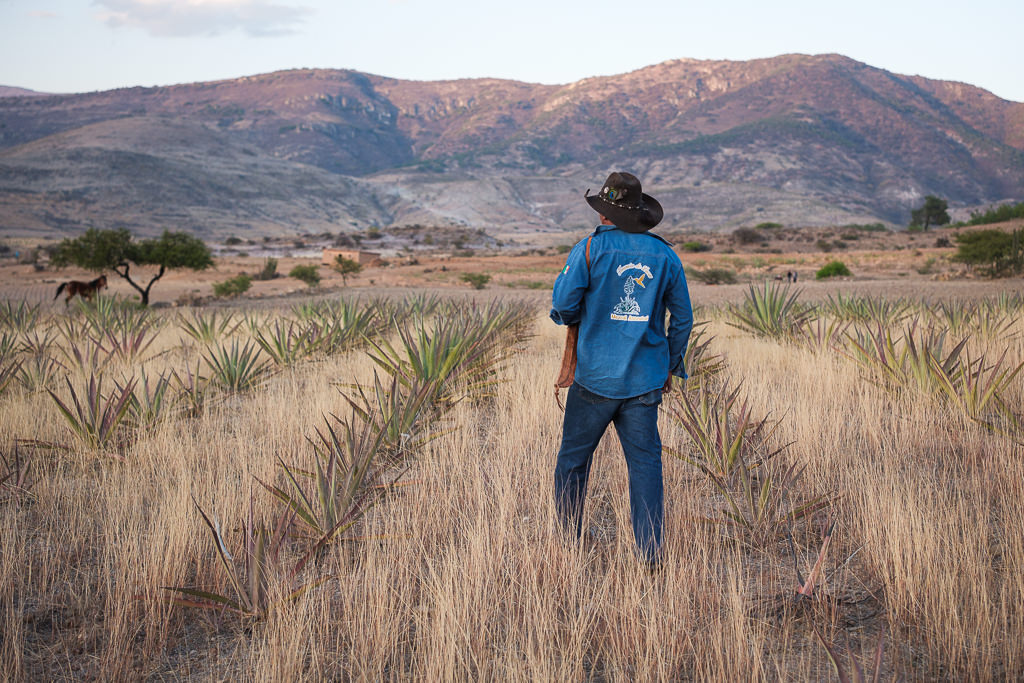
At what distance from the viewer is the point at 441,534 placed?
11.6 feet

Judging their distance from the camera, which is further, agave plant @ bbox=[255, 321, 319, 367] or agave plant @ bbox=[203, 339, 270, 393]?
agave plant @ bbox=[255, 321, 319, 367]

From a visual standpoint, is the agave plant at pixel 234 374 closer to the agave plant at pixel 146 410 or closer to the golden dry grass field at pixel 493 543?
the golden dry grass field at pixel 493 543

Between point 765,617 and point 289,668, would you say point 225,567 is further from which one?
point 765,617

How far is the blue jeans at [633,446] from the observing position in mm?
3102

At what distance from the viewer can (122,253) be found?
912 inches

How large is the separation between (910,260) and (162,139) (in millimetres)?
121280

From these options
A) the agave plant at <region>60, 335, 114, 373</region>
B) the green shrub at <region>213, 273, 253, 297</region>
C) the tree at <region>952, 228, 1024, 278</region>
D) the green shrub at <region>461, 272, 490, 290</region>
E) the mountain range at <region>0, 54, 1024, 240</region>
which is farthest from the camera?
the mountain range at <region>0, 54, 1024, 240</region>

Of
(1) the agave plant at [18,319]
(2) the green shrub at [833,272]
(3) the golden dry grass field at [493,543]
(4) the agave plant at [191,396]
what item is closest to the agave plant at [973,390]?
(3) the golden dry grass field at [493,543]

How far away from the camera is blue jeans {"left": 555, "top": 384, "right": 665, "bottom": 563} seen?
3.10 meters

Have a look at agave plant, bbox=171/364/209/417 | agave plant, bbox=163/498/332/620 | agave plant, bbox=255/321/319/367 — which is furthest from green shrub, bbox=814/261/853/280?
agave plant, bbox=163/498/332/620

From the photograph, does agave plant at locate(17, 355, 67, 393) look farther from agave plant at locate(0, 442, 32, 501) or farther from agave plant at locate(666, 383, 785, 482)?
agave plant at locate(666, 383, 785, 482)

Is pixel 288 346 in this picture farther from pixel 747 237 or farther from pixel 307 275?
pixel 747 237

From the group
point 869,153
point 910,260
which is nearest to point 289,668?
point 910,260

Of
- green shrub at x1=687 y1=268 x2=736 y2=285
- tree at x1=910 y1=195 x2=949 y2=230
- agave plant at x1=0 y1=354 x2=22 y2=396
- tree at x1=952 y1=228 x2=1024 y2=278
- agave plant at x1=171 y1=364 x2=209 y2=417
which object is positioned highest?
tree at x1=910 y1=195 x2=949 y2=230
